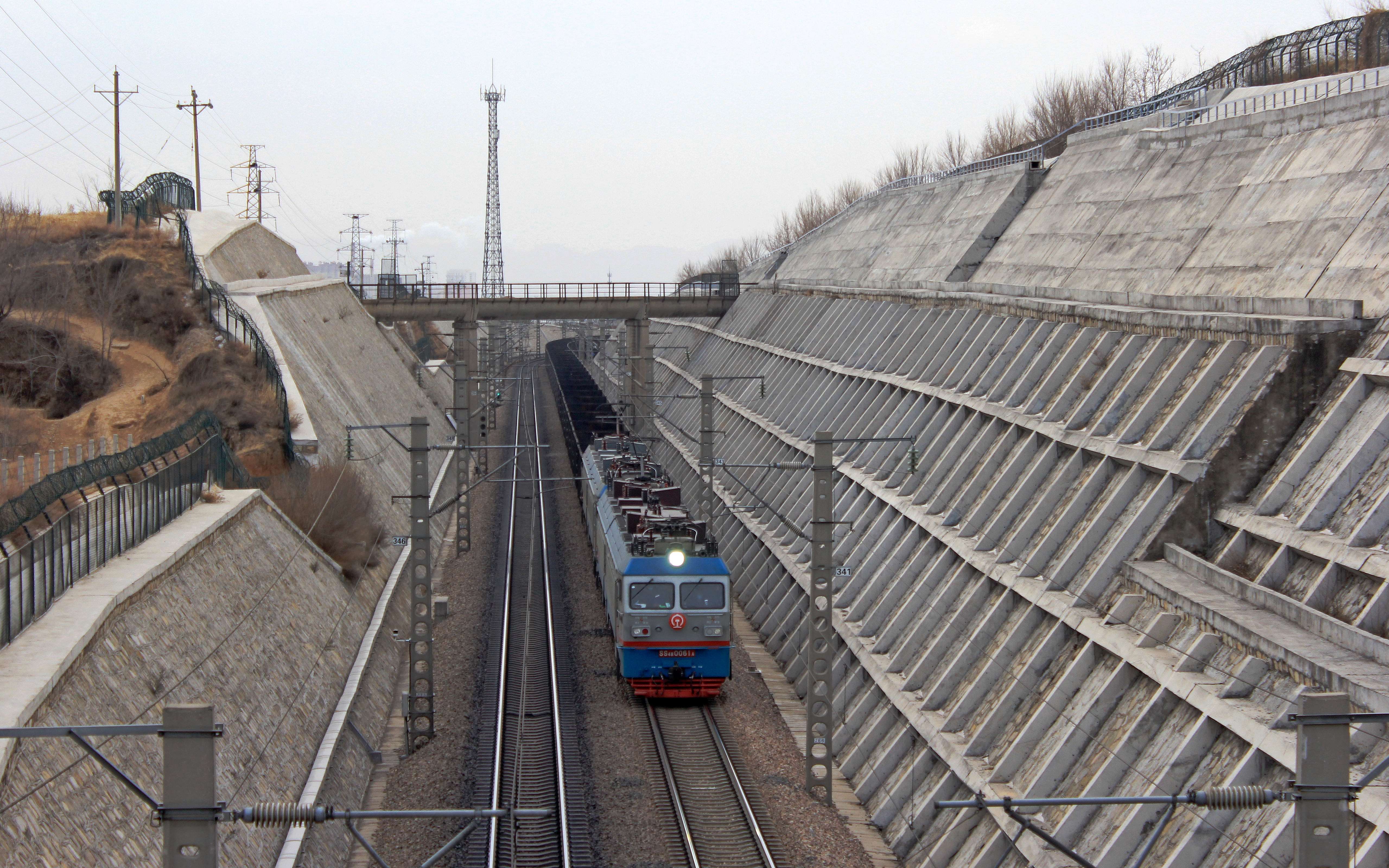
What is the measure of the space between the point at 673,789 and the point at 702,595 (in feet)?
18.0

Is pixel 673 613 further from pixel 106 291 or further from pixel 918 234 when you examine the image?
pixel 106 291

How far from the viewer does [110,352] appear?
155ft

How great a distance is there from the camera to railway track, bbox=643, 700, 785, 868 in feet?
67.8

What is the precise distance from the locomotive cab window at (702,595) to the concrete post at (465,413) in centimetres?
1076

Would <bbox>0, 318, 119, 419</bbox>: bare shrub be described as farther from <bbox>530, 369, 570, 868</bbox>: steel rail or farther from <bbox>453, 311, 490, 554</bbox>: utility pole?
<bbox>530, 369, 570, 868</bbox>: steel rail

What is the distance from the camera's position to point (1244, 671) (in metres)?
15.7

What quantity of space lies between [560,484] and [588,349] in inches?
2920

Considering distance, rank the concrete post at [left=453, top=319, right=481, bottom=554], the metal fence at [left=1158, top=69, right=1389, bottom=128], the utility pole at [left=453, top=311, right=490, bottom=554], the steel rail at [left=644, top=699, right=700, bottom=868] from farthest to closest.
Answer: the utility pole at [left=453, top=311, right=490, bottom=554], the concrete post at [left=453, top=319, right=481, bottom=554], the metal fence at [left=1158, top=69, right=1389, bottom=128], the steel rail at [left=644, top=699, right=700, bottom=868]

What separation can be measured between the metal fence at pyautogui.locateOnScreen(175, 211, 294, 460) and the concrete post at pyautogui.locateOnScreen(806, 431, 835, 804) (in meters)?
18.4

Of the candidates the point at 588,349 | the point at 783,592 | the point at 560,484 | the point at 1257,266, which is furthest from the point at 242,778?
the point at 588,349

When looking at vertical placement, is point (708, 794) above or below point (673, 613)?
below

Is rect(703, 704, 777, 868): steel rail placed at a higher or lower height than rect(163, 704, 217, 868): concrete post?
lower

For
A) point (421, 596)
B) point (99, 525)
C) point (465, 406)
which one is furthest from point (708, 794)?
point (465, 406)

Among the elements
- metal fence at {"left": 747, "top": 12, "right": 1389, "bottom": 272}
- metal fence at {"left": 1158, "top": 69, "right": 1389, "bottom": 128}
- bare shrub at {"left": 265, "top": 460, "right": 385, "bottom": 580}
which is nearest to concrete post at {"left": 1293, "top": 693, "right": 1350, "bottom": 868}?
bare shrub at {"left": 265, "top": 460, "right": 385, "bottom": 580}
